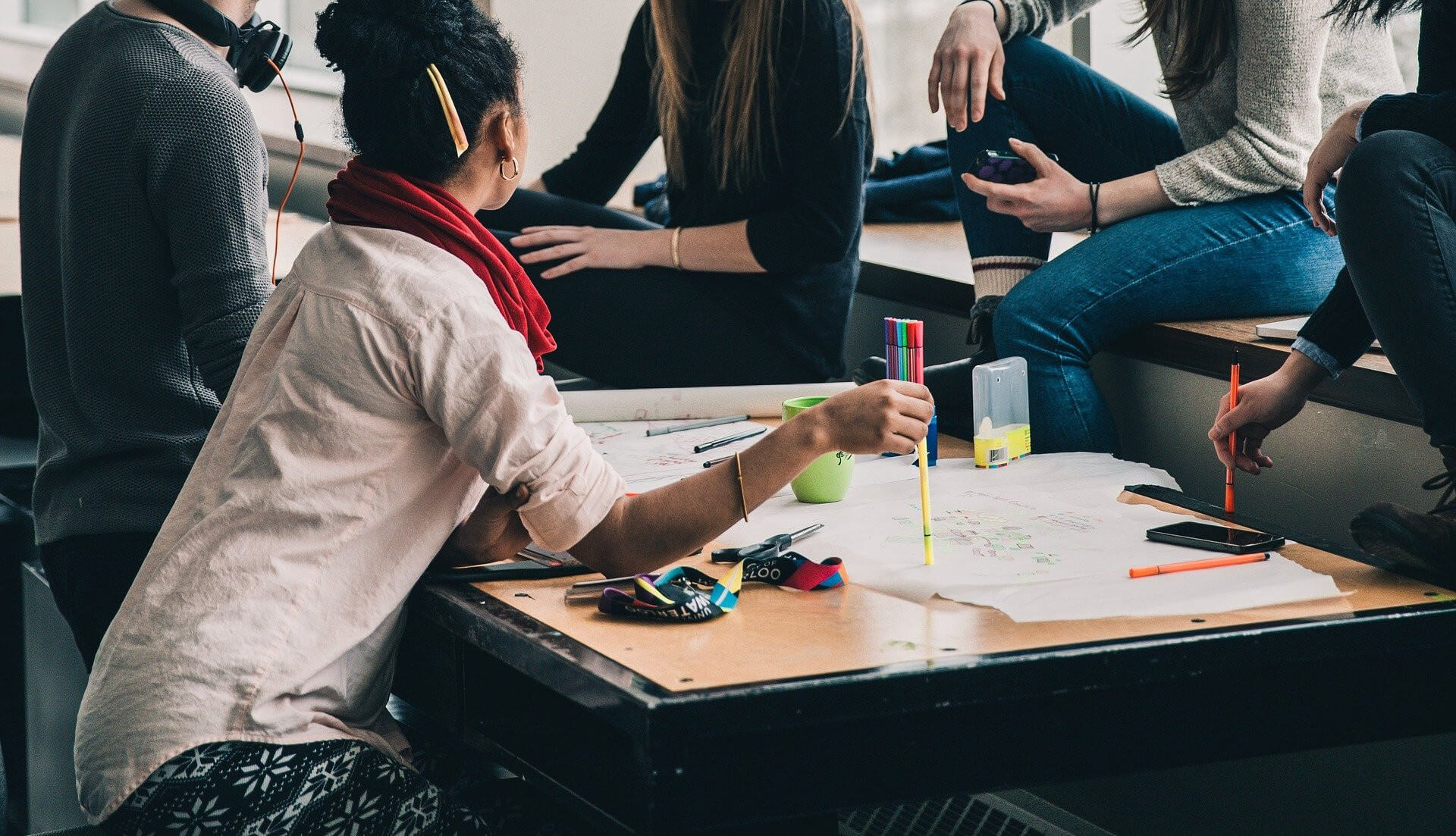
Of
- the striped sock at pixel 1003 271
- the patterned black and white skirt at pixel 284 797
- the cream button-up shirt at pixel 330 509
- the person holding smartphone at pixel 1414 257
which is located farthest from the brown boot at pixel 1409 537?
the striped sock at pixel 1003 271

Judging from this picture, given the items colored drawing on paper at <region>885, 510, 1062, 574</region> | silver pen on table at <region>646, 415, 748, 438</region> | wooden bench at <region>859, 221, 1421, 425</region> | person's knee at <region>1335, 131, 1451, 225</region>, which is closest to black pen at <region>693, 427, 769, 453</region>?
silver pen on table at <region>646, 415, 748, 438</region>

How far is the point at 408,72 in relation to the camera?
105 centimetres

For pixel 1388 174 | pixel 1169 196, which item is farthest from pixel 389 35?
pixel 1169 196

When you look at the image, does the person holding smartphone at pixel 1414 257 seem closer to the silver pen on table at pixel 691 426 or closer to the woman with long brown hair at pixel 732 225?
the silver pen on table at pixel 691 426

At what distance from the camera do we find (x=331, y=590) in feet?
3.35

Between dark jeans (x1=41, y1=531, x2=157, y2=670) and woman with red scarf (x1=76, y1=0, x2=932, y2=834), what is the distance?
0.35 meters

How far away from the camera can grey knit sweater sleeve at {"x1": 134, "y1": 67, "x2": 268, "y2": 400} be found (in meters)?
1.33

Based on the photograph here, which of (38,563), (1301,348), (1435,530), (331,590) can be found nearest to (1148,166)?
(1301,348)

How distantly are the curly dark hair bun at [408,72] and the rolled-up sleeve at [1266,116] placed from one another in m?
0.91

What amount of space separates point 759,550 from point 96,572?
0.71 meters

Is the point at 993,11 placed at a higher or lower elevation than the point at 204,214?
higher

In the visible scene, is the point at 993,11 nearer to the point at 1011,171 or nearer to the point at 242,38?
the point at 1011,171

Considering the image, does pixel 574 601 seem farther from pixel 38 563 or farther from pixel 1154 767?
pixel 38 563

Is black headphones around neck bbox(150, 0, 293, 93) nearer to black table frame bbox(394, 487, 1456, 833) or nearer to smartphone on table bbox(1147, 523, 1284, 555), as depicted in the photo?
Result: black table frame bbox(394, 487, 1456, 833)
